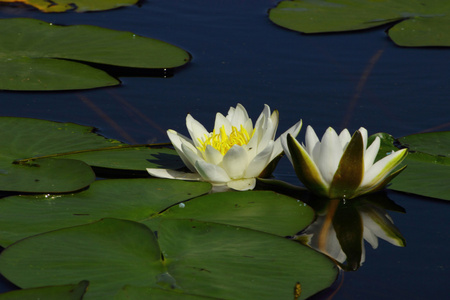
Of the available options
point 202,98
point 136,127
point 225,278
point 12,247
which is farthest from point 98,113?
point 225,278

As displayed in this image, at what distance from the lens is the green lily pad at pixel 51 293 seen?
5.47 ft

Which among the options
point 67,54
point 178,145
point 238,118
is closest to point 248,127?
point 238,118

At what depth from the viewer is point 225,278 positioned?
1820 mm

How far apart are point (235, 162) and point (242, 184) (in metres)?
0.11

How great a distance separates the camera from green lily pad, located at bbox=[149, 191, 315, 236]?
2.17m

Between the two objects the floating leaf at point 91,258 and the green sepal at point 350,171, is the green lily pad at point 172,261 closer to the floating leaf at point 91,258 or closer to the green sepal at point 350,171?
the floating leaf at point 91,258

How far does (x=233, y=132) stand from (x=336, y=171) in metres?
→ 0.44

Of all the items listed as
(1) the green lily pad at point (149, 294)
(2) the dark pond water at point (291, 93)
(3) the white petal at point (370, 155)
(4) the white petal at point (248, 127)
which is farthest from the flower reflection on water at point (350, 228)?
(1) the green lily pad at point (149, 294)

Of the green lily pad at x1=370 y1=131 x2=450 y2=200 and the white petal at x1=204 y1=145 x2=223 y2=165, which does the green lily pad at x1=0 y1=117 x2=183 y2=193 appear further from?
the green lily pad at x1=370 y1=131 x2=450 y2=200

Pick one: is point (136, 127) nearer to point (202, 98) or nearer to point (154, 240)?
point (202, 98)

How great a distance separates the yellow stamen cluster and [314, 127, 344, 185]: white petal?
0.33m

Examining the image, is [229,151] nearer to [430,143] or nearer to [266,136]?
[266,136]

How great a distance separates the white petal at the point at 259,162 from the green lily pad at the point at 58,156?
13.3 inches

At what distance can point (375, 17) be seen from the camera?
4.50 meters
